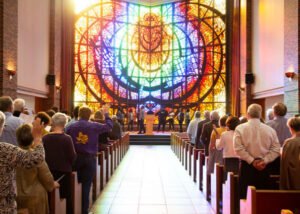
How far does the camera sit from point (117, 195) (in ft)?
26.8

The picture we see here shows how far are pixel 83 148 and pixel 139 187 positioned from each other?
10.3 ft

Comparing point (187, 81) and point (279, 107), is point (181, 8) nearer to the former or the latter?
point (187, 81)

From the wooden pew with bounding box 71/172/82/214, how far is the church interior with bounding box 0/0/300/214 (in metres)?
0.03

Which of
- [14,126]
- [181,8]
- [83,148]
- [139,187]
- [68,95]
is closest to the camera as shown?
[14,126]

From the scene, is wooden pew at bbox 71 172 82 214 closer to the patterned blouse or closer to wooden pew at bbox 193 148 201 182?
the patterned blouse

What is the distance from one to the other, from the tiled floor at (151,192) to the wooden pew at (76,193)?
838 mm

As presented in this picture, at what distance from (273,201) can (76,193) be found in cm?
271

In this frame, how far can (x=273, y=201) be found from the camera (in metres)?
3.98

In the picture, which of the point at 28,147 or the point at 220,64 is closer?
the point at 28,147

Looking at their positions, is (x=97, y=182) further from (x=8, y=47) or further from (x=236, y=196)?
(x=8, y=47)

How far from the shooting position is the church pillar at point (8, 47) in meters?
11.1

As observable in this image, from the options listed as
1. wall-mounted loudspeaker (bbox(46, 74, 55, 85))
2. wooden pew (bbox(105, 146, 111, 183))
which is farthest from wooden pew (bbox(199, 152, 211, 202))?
wall-mounted loudspeaker (bbox(46, 74, 55, 85))

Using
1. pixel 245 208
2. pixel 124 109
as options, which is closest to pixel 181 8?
pixel 124 109

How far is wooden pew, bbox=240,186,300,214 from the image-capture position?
396cm
